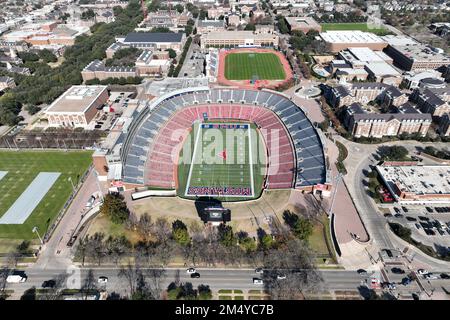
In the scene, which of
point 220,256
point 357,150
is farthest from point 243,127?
point 220,256

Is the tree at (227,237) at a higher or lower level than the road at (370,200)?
higher

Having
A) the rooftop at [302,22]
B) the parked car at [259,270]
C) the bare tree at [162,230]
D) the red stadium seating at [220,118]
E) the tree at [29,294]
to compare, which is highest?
the rooftop at [302,22]

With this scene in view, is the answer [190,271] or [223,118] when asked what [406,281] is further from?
[223,118]

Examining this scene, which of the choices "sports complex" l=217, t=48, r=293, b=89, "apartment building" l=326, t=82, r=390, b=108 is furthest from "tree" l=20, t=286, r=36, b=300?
"apartment building" l=326, t=82, r=390, b=108

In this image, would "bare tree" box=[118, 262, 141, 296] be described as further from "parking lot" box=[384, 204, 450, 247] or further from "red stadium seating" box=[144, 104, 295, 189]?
"parking lot" box=[384, 204, 450, 247]

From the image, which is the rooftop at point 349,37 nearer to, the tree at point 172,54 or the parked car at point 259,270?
the tree at point 172,54

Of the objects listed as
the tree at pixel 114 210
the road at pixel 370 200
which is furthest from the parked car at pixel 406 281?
the tree at pixel 114 210

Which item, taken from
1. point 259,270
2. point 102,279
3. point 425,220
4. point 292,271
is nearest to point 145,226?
point 102,279
